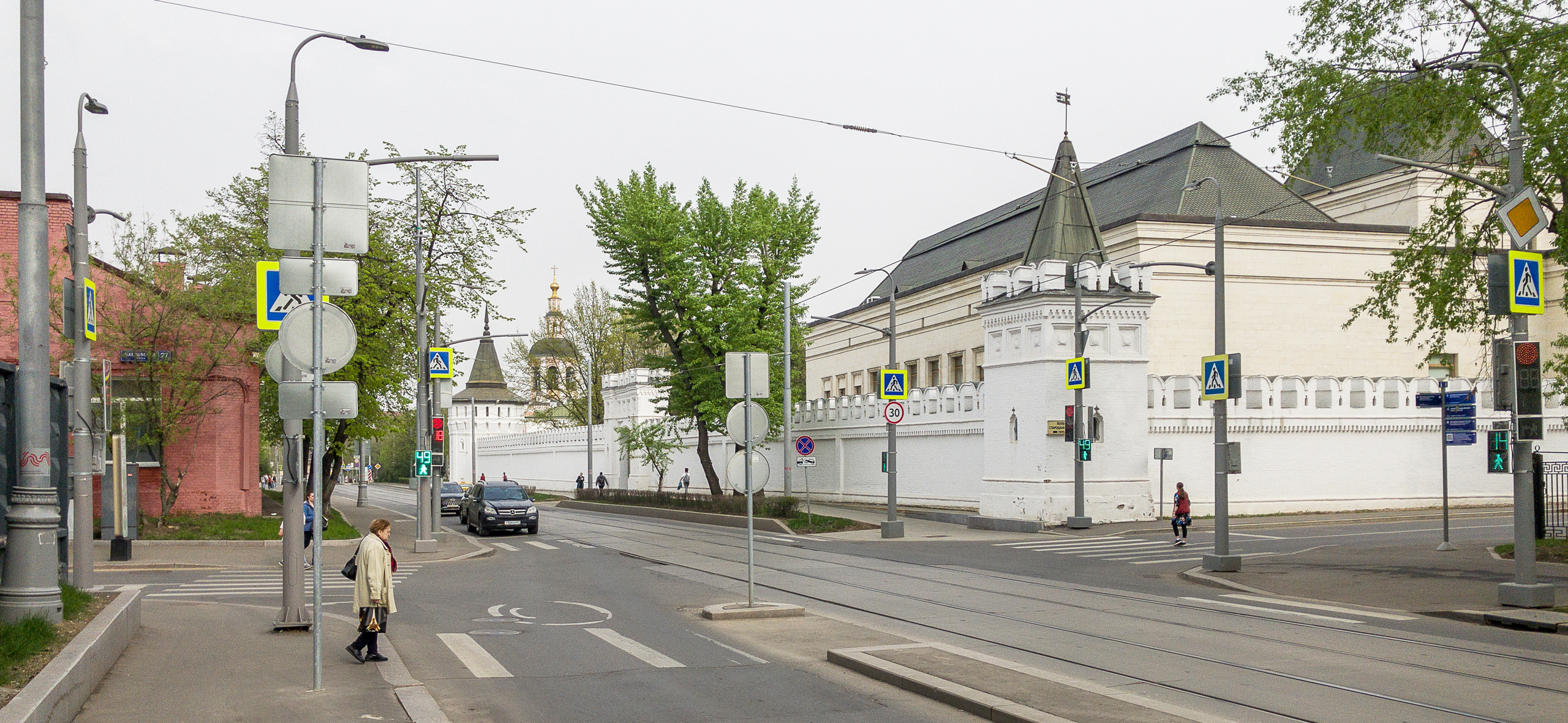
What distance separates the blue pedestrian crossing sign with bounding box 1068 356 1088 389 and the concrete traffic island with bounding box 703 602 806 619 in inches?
749

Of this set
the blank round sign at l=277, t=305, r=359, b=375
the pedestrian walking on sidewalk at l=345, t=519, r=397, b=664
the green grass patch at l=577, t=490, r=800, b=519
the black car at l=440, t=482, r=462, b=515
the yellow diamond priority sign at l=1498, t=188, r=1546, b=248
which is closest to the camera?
the blank round sign at l=277, t=305, r=359, b=375

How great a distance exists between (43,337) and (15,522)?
62.8 inches

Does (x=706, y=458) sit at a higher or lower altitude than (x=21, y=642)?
lower

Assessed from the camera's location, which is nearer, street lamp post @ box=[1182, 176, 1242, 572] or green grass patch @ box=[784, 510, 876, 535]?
street lamp post @ box=[1182, 176, 1242, 572]

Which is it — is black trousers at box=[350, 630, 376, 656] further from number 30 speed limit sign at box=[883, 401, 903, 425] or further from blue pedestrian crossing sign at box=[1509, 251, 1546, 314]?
number 30 speed limit sign at box=[883, 401, 903, 425]

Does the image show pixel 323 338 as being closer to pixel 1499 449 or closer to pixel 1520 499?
pixel 1520 499

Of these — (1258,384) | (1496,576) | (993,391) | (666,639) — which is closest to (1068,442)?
(993,391)

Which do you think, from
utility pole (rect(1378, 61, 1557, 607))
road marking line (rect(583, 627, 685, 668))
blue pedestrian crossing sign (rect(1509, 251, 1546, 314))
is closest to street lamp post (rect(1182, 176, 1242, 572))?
utility pole (rect(1378, 61, 1557, 607))

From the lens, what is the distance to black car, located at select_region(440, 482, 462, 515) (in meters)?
52.4

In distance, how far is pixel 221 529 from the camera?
29.1m

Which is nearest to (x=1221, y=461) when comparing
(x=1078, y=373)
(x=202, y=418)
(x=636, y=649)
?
(x=1078, y=373)

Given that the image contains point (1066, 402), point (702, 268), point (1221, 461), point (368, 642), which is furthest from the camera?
point (702, 268)

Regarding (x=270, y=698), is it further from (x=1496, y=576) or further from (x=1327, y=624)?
(x=1496, y=576)

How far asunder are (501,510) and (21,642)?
89.7 ft
